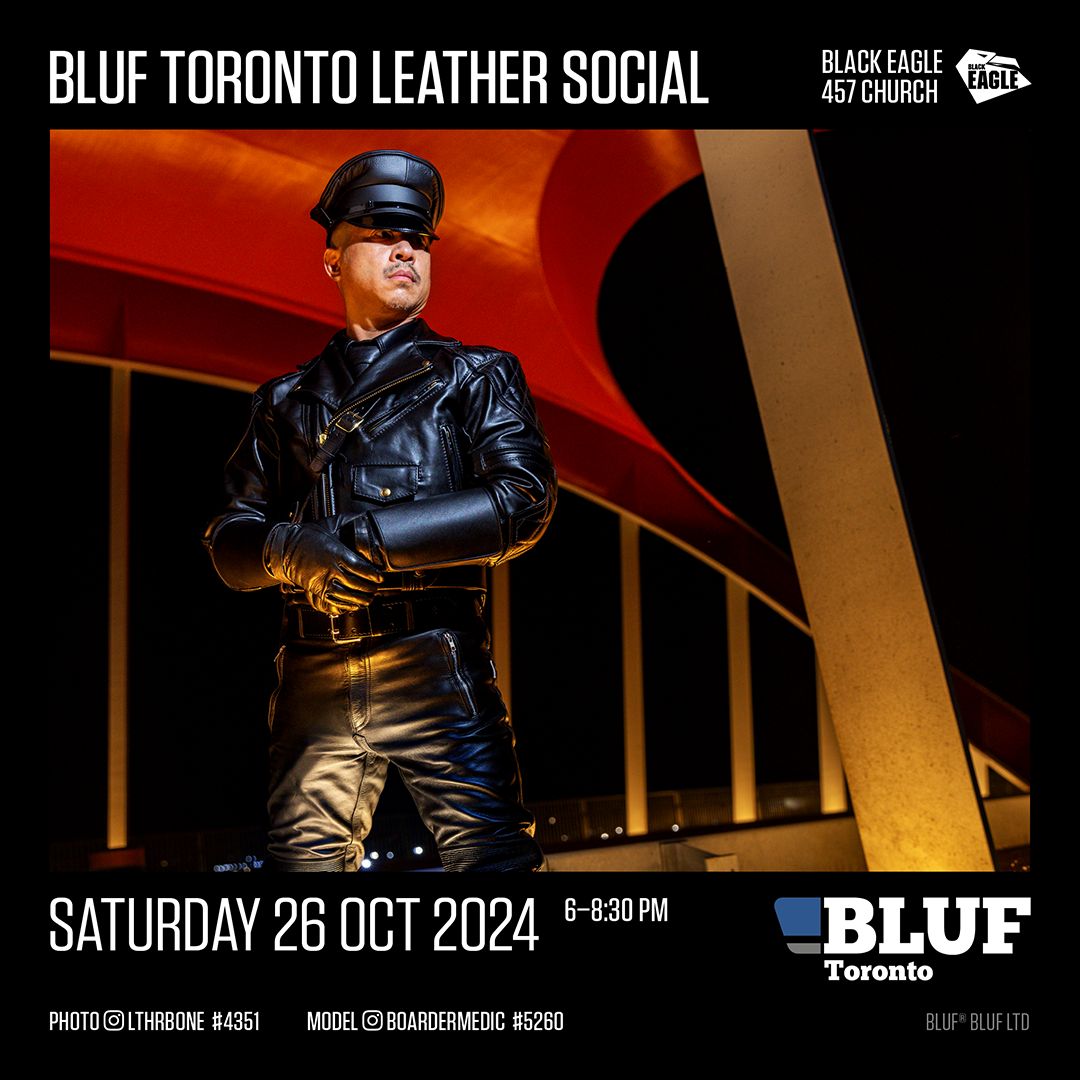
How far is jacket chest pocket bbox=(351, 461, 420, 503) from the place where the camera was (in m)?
2.05

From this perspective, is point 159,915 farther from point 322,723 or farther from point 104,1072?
point 322,723

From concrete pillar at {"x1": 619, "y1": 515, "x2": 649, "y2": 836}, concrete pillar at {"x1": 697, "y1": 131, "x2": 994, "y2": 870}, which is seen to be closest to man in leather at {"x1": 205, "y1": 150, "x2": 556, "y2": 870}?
concrete pillar at {"x1": 697, "y1": 131, "x2": 994, "y2": 870}

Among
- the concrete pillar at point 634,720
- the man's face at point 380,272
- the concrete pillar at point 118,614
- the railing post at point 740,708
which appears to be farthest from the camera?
the railing post at point 740,708

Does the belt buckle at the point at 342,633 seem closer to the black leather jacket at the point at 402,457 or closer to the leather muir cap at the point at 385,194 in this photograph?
the black leather jacket at the point at 402,457

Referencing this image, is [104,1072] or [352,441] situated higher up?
[352,441]

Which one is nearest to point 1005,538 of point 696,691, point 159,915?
point 696,691

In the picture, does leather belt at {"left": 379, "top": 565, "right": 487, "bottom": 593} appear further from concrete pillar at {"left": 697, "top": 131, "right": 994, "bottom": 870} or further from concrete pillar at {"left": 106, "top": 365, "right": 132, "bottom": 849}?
concrete pillar at {"left": 106, "top": 365, "right": 132, "bottom": 849}

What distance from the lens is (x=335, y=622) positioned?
6.69 ft

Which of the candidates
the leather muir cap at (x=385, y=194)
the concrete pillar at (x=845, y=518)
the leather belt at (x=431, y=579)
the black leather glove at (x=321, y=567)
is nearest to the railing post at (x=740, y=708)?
the concrete pillar at (x=845, y=518)

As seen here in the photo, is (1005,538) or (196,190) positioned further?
(1005,538)

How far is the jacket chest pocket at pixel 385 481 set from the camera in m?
2.05

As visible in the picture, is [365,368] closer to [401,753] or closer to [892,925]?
[401,753]
